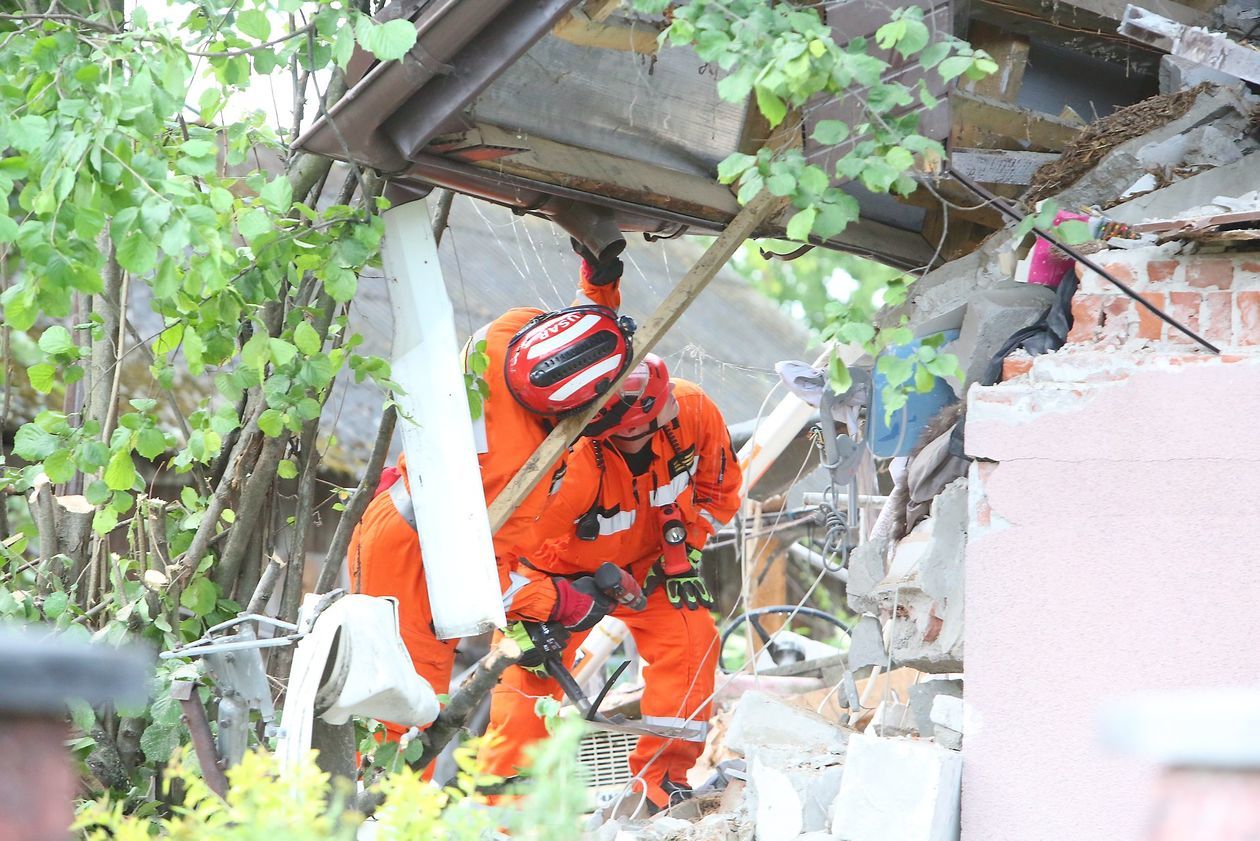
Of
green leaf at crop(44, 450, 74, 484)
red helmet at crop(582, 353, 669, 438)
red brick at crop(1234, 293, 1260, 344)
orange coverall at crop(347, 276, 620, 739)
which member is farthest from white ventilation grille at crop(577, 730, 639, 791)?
red brick at crop(1234, 293, 1260, 344)

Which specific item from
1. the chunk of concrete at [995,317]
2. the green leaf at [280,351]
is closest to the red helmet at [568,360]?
the chunk of concrete at [995,317]

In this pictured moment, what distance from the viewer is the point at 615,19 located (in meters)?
3.51

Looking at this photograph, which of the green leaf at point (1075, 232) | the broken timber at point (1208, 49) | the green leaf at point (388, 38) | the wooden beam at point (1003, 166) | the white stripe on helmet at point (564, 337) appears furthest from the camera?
the wooden beam at point (1003, 166)

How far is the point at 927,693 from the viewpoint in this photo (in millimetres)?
3842

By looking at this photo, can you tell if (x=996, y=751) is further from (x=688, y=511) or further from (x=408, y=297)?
(x=688, y=511)

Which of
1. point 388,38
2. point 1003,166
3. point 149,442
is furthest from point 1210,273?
point 149,442

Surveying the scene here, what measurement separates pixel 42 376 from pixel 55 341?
16 cm

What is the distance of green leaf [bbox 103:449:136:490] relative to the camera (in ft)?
11.4

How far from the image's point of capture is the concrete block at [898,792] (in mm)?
3133

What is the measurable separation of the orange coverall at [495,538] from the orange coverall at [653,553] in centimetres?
42

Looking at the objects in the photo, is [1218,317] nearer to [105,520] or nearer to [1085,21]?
[1085,21]

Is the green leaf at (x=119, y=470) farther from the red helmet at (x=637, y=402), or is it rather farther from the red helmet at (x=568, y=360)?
the red helmet at (x=637, y=402)

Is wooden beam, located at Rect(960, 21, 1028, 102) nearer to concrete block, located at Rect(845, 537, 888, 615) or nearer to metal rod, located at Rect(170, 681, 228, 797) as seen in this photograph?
concrete block, located at Rect(845, 537, 888, 615)

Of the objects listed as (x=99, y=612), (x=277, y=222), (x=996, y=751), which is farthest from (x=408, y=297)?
(x=996, y=751)
